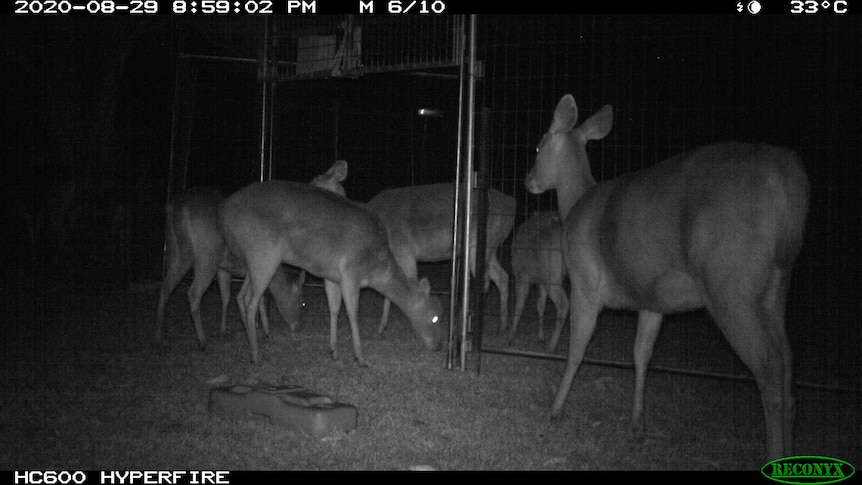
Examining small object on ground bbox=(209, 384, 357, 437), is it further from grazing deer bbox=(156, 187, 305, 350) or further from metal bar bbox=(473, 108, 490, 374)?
grazing deer bbox=(156, 187, 305, 350)

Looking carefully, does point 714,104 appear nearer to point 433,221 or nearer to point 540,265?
point 540,265

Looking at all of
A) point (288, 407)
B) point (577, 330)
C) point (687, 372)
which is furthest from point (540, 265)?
point (288, 407)

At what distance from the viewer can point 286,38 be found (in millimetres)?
10461

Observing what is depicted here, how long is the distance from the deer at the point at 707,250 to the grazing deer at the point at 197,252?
435 cm

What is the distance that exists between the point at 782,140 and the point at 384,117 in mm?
7184

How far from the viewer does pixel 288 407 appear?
5129 mm

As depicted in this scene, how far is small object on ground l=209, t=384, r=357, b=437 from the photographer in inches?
198

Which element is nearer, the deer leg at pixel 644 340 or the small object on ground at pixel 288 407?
the small object on ground at pixel 288 407

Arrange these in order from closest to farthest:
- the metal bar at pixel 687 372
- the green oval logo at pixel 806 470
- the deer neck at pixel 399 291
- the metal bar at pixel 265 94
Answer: the green oval logo at pixel 806 470, the metal bar at pixel 687 372, the deer neck at pixel 399 291, the metal bar at pixel 265 94

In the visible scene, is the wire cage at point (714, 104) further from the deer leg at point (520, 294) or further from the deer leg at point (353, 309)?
the deer leg at point (353, 309)

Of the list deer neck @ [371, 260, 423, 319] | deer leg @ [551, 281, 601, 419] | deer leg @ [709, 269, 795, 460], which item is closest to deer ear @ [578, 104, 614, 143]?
deer leg @ [551, 281, 601, 419]

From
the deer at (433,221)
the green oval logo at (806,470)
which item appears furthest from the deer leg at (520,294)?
the green oval logo at (806,470)

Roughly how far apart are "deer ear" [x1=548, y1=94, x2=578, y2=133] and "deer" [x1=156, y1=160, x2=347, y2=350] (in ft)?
12.1

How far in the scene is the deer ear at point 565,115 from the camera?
6.38 m
